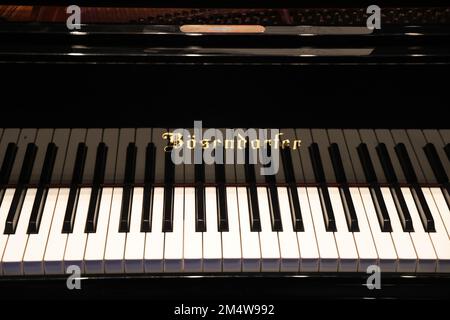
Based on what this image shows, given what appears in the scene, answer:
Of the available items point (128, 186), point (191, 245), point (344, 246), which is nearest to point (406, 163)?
point (344, 246)

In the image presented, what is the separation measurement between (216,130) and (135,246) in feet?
1.34

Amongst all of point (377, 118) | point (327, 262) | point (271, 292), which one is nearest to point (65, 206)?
point (271, 292)

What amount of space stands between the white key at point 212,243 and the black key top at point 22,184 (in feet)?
1.79

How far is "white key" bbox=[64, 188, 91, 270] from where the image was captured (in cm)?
165

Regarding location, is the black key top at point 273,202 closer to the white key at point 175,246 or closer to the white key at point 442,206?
the white key at point 175,246

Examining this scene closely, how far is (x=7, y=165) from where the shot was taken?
1.84m

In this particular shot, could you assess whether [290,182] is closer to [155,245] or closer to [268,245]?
[268,245]

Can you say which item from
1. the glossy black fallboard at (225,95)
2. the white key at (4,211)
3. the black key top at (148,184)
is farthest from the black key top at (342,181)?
the white key at (4,211)

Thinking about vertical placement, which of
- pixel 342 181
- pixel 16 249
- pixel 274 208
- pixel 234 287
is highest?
pixel 342 181

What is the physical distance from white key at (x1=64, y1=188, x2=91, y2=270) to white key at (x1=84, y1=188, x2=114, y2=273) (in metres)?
0.01

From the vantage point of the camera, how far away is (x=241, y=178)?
1.89 m

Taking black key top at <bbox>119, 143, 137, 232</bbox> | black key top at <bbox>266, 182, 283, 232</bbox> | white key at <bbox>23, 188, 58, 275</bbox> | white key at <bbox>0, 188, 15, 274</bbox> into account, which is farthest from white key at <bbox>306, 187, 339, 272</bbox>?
white key at <bbox>0, 188, 15, 274</bbox>

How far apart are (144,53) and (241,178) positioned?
0.49 metres

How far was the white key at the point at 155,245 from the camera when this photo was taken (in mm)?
1662
